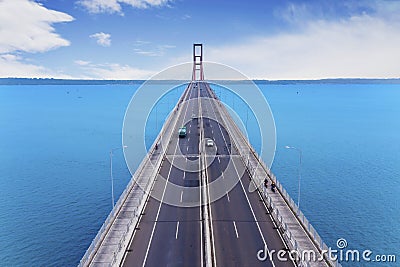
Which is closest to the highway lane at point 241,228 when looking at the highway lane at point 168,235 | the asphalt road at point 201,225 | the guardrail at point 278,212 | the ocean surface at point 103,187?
the asphalt road at point 201,225

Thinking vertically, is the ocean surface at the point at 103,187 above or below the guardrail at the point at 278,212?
below

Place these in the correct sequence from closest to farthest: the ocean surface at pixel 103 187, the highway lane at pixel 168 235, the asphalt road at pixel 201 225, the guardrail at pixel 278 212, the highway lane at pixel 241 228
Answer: the highway lane at pixel 168 235 < the asphalt road at pixel 201 225 < the highway lane at pixel 241 228 < the guardrail at pixel 278 212 < the ocean surface at pixel 103 187

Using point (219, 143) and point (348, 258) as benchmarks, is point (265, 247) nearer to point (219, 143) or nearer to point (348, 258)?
point (348, 258)

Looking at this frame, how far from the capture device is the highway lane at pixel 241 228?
27.8 metres

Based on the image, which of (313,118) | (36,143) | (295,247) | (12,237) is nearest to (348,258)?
(295,247)

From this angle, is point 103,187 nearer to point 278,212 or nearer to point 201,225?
point 201,225

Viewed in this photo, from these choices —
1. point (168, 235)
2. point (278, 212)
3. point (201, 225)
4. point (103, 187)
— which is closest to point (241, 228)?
point (201, 225)

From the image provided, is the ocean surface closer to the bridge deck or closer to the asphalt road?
the bridge deck

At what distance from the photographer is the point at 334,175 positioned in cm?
6775

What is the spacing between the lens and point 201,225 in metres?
33.2

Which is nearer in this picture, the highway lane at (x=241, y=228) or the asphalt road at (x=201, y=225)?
the asphalt road at (x=201, y=225)

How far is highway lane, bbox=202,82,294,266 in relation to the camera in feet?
91.3

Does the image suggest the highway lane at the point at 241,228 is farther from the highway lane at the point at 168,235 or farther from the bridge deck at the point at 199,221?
the highway lane at the point at 168,235

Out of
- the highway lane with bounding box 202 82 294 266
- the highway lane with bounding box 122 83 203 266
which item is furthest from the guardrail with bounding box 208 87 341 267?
the highway lane with bounding box 122 83 203 266
